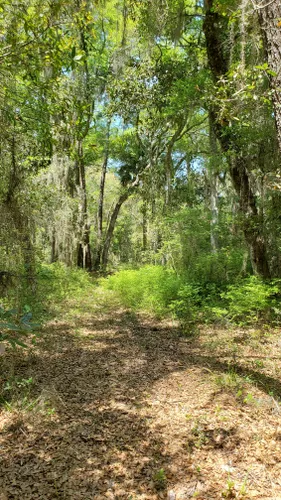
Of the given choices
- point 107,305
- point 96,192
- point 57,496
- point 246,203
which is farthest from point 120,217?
point 57,496

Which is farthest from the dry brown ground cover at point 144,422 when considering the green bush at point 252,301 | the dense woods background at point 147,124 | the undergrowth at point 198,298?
the dense woods background at point 147,124

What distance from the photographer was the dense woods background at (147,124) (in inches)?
121

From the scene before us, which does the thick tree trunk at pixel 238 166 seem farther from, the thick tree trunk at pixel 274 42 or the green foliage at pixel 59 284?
the green foliage at pixel 59 284

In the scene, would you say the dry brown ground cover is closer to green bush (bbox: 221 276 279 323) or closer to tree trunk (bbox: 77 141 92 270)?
green bush (bbox: 221 276 279 323)

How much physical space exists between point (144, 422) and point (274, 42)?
11.9 feet

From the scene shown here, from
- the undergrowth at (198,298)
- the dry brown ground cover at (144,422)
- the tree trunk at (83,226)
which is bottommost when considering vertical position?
the dry brown ground cover at (144,422)

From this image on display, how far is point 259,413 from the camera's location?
3006 mm

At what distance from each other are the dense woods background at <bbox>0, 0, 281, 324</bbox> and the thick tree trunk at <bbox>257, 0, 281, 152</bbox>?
10 millimetres

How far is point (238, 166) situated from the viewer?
21.5 feet

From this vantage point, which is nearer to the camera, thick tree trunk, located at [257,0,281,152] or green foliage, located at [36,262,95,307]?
thick tree trunk, located at [257,0,281,152]

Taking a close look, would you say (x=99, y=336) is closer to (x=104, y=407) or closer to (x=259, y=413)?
(x=104, y=407)

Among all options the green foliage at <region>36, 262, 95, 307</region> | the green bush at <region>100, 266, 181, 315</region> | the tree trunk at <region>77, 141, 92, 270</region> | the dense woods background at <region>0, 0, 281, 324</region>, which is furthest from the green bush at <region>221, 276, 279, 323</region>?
the tree trunk at <region>77, 141, 92, 270</region>

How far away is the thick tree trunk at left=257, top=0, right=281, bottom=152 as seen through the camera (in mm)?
2639

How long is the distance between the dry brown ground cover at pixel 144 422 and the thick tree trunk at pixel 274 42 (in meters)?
2.64
